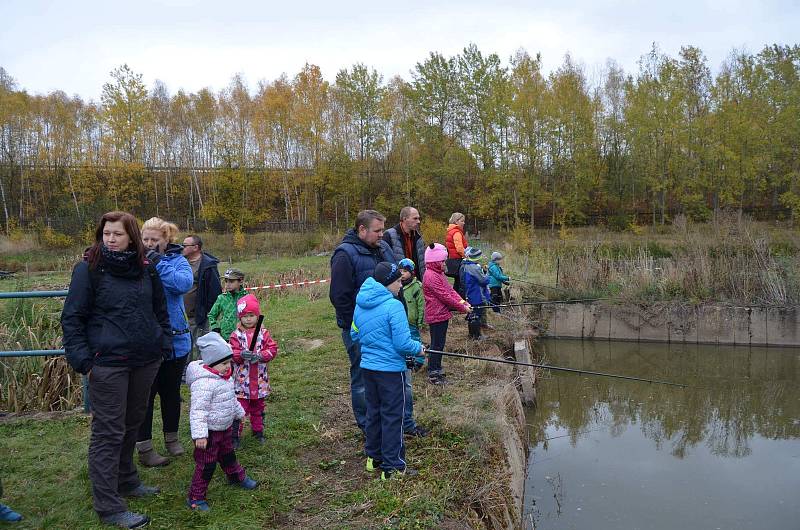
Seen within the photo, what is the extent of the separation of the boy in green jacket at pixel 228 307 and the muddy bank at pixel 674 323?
9.58 meters

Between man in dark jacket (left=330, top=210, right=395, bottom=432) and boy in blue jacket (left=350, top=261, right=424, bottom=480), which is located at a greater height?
man in dark jacket (left=330, top=210, right=395, bottom=432)

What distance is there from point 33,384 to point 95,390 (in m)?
2.84

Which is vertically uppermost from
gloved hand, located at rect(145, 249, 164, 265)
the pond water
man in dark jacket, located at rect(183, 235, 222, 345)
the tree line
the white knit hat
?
the tree line

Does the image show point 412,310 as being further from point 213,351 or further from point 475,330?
point 475,330

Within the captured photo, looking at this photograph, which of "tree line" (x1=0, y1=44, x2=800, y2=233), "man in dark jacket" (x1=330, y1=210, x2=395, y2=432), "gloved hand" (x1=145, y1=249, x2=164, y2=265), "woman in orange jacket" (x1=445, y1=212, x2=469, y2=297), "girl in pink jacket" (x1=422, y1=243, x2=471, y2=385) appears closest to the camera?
"gloved hand" (x1=145, y1=249, x2=164, y2=265)

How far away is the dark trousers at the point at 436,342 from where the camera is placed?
6.38m

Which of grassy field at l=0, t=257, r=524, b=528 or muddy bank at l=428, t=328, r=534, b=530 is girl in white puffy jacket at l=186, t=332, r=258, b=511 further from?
muddy bank at l=428, t=328, r=534, b=530

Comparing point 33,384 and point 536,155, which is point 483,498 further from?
point 536,155

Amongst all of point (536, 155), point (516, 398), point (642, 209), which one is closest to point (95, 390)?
point (516, 398)

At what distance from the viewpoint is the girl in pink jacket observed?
629 cm

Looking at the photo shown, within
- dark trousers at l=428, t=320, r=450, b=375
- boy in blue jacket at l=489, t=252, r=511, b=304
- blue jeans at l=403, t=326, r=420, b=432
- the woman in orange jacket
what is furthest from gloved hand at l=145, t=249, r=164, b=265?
boy in blue jacket at l=489, t=252, r=511, b=304

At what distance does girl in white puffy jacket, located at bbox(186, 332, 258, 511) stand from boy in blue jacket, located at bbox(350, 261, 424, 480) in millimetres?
925

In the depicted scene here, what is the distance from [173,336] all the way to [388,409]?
61.2 inches

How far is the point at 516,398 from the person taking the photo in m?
6.89
